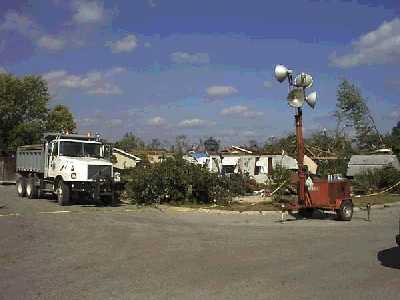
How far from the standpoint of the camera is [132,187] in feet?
81.4

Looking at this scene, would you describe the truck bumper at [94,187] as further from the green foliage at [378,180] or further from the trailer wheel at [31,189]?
the green foliage at [378,180]

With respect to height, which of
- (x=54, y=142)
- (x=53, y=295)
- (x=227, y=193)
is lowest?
(x=53, y=295)

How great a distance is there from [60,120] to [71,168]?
3640 cm

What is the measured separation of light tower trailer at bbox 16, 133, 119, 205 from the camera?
76.8 ft

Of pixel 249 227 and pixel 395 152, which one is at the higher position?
pixel 395 152

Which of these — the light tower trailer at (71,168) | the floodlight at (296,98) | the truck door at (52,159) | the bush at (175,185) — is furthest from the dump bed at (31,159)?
the floodlight at (296,98)

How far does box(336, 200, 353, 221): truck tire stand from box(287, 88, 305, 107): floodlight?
3.76 m

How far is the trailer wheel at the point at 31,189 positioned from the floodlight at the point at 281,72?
14439 millimetres

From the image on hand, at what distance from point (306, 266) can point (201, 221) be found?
28.5 feet

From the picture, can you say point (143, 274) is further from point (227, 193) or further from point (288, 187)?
point (288, 187)

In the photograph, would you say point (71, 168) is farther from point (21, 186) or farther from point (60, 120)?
point (60, 120)

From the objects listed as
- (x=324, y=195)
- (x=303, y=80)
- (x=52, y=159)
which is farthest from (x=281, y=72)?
(x=52, y=159)

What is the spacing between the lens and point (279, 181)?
26.8 m

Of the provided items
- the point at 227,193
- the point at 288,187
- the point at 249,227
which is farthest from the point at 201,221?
the point at 288,187
